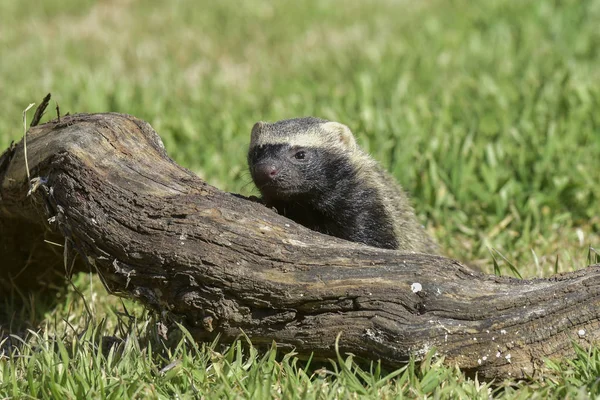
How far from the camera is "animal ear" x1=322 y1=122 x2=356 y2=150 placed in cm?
516

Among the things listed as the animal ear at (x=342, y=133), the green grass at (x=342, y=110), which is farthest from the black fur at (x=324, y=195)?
the green grass at (x=342, y=110)

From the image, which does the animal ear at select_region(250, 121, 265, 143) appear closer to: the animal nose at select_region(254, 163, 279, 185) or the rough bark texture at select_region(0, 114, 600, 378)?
the animal nose at select_region(254, 163, 279, 185)

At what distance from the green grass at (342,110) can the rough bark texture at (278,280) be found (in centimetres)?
15

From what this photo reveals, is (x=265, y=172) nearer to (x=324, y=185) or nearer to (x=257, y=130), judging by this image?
(x=324, y=185)

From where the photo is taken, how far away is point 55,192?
4.07 m

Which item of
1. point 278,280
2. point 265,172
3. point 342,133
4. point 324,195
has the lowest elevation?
point 278,280

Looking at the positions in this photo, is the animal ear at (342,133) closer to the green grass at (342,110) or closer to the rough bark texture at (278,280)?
the green grass at (342,110)

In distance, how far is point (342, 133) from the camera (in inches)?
205

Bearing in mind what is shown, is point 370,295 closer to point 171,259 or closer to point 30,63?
point 171,259

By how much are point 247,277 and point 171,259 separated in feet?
1.25

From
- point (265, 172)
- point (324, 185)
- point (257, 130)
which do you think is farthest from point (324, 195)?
point (257, 130)

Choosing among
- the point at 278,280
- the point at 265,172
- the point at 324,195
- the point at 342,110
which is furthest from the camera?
the point at 342,110

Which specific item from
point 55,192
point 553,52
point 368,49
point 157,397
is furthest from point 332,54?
point 157,397

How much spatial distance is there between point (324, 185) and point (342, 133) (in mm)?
494
